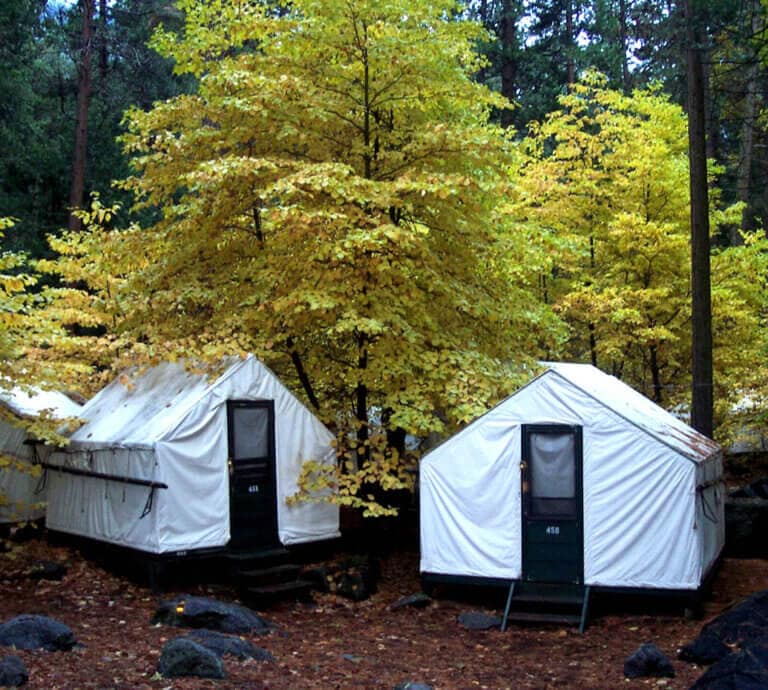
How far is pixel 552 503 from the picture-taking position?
10.4m

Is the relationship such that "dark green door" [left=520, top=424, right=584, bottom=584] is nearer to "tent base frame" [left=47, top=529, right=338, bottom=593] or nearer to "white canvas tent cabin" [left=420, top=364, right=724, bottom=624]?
"white canvas tent cabin" [left=420, top=364, right=724, bottom=624]

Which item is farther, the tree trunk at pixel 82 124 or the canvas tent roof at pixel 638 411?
the tree trunk at pixel 82 124

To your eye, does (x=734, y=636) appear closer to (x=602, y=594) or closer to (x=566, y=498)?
(x=602, y=594)

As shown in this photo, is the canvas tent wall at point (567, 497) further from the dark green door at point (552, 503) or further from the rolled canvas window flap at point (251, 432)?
the rolled canvas window flap at point (251, 432)

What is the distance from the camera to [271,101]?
1137 cm

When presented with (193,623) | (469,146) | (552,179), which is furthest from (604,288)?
(193,623)

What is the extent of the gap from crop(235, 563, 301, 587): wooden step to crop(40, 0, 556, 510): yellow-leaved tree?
120 cm

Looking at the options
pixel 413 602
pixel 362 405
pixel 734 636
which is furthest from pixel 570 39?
pixel 734 636

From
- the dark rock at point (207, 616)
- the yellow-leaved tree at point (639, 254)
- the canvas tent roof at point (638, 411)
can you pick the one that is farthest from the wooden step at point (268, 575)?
the yellow-leaved tree at point (639, 254)

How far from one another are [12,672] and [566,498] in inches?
244

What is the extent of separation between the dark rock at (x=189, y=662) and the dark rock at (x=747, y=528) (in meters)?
9.48

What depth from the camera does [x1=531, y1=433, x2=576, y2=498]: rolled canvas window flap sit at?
1039 centimetres

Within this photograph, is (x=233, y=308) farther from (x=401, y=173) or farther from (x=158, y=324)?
(x=401, y=173)

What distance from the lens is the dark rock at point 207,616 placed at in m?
9.09
